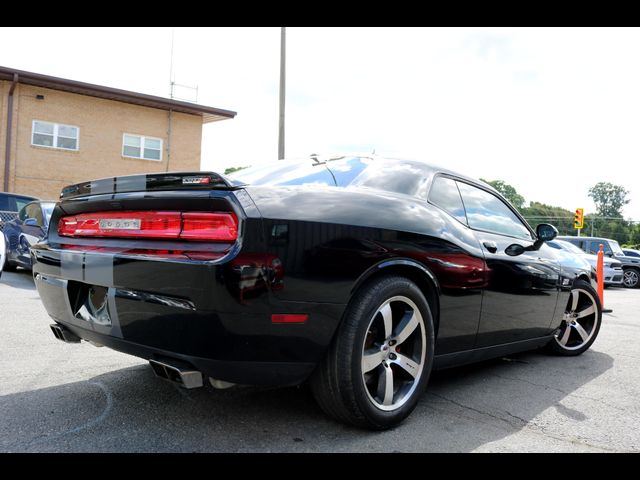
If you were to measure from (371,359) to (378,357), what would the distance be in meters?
0.06

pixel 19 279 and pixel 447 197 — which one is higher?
pixel 447 197

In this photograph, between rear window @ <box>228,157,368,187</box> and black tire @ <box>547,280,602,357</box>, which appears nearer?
rear window @ <box>228,157,368,187</box>

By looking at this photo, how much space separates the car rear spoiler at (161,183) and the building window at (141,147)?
64.9 feet

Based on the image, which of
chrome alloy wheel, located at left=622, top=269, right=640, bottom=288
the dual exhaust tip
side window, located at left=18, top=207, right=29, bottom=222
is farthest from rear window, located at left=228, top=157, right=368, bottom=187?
chrome alloy wheel, located at left=622, top=269, right=640, bottom=288

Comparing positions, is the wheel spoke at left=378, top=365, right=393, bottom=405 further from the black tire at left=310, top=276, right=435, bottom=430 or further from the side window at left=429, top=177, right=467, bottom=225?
the side window at left=429, top=177, right=467, bottom=225

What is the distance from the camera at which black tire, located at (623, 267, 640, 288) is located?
1720 cm

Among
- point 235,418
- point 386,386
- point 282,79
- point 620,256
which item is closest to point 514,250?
point 386,386

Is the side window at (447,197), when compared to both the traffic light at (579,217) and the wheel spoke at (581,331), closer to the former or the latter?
the wheel spoke at (581,331)

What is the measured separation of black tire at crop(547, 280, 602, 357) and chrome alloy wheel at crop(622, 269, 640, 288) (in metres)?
14.0

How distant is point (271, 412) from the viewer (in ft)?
9.62

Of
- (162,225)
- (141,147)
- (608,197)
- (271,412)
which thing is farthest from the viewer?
(608,197)

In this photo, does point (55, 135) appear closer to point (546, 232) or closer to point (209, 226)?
point (546, 232)

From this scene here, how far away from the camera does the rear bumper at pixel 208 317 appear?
2.21 meters
